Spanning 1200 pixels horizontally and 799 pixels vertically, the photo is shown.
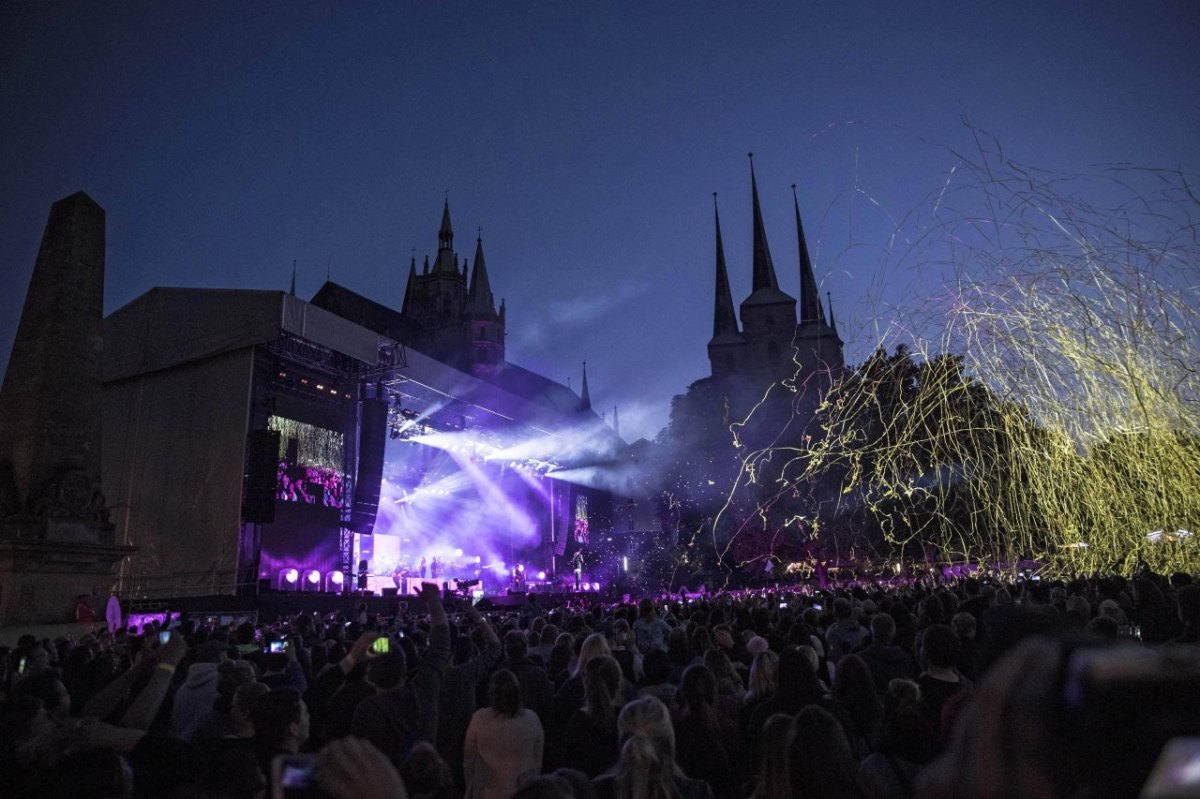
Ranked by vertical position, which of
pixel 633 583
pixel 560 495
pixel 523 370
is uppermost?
pixel 523 370

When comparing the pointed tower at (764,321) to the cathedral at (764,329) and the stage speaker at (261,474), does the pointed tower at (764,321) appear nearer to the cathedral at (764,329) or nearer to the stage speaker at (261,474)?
the cathedral at (764,329)

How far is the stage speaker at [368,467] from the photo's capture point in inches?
985

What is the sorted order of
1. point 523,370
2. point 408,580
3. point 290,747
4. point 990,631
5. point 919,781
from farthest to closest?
point 523,370 < point 408,580 < point 290,747 < point 990,631 < point 919,781

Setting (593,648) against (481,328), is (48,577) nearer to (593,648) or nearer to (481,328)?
(593,648)

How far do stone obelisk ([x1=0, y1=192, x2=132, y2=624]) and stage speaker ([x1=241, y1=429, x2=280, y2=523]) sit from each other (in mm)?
5393

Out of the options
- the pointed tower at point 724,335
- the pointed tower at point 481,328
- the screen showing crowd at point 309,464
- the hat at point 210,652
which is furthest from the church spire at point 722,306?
the hat at point 210,652

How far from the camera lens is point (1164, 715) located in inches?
39.2

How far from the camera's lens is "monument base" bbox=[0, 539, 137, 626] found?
1526cm

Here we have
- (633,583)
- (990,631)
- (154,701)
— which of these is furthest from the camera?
(633,583)

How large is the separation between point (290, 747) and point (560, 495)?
4119 centimetres

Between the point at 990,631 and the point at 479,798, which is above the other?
the point at 990,631

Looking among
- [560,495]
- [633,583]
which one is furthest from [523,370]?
[633,583]

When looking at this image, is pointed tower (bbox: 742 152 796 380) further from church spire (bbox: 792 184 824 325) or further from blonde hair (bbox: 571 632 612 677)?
blonde hair (bbox: 571 632 612 677)

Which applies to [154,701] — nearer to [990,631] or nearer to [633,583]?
[990,631]
